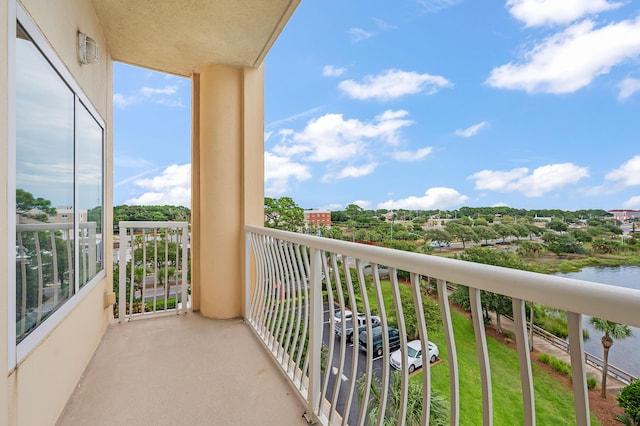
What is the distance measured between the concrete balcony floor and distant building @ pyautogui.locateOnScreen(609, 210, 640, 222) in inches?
71.5

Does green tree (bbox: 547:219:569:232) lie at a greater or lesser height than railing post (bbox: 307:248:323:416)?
greater

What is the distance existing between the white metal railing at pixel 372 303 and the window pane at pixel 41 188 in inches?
51.5

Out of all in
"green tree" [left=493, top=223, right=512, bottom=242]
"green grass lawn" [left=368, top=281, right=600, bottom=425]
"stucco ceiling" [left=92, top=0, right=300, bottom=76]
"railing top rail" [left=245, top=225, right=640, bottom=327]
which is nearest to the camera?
"railing top rail" [left=245, top=225, right=640, bottom=327]

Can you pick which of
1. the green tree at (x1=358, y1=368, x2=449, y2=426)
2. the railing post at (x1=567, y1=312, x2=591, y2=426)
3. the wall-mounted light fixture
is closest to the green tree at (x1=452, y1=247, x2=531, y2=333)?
the railing post at (x1=567, y1=312, x2=591, y2=426)

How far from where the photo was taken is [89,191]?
92.7 inches

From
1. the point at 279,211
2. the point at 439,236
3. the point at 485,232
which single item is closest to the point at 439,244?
the point at 439,236

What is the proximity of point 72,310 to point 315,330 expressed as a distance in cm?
159

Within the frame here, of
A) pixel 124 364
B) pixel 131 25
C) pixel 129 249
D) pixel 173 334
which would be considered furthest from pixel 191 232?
pixel 131 25

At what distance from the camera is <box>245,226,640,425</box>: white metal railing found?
22.1 inches

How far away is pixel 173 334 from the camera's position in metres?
2.79

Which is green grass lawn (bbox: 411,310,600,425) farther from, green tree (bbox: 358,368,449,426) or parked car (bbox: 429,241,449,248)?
parked car (bbox: 429,241,449,248)

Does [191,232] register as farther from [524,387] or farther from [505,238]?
[524,387]

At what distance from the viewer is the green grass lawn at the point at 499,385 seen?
26.5 inches

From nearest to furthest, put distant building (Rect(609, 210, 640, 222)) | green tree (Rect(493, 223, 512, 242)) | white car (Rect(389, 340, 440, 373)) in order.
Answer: white car (Rect(389, 340, 440, 373)) → distant building (Rect(609, 210, 640, 222)) → green tree (Rect(493, 223, 512, 242))
